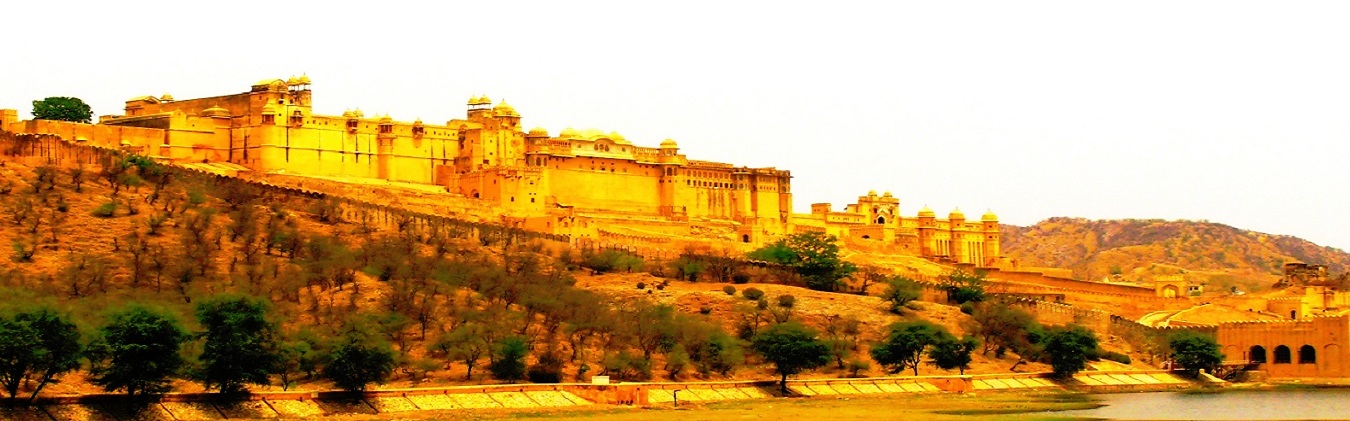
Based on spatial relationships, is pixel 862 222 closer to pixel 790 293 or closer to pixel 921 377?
pixel 790 293

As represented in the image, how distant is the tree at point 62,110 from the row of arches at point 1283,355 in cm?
4784

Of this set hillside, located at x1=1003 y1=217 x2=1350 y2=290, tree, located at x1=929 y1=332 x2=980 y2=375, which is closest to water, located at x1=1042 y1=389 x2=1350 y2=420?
tree, located at x1=929 y1=332 x2=980 y2=375

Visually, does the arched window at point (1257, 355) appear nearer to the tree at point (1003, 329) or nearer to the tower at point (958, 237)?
the tree at point (1003, 329)

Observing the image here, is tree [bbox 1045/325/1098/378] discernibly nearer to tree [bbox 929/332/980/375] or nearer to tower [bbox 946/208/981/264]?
tree [bbox 929/332/980/375]

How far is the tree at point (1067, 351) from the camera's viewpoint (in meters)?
73.7

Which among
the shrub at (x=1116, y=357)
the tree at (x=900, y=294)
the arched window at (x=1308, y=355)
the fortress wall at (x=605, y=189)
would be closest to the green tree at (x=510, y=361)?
the tree at (x=900, y=294)

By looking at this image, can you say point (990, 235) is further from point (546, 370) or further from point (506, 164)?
→ point (546, 370)

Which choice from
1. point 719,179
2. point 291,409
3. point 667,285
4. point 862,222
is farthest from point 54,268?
point 862,222

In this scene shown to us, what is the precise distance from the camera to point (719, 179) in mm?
104188

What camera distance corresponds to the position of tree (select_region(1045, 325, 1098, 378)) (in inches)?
2901

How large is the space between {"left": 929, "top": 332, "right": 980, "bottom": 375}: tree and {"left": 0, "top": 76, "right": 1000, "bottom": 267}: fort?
68.9 feet

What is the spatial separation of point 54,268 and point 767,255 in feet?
114

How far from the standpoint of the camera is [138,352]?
50.6 m

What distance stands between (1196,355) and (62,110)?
151 feet
